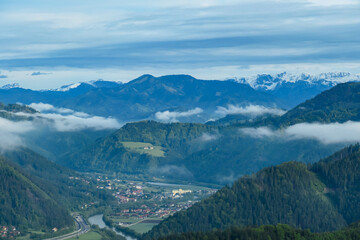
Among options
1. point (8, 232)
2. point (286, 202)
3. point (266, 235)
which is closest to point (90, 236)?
point (8, 232)

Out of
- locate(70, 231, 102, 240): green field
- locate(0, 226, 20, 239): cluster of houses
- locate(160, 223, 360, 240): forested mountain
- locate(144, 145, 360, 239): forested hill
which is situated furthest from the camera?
locate(70, 231, 102, 240): green field

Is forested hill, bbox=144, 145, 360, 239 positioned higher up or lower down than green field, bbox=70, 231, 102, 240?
higher up

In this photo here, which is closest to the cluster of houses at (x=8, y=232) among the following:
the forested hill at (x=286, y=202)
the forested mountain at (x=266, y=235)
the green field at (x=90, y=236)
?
the green field at (x=90, y=236)

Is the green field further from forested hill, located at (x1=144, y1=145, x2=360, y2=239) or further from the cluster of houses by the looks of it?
forested hill, located at (x1=144, y1=145, x2=360, y2=239)

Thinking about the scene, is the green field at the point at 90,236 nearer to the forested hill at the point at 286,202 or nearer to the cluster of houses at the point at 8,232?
the cluster of houses at the point at 8,232

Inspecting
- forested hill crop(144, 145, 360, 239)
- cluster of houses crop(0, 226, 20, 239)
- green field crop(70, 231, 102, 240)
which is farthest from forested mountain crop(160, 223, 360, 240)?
cluster of houses crop(0, 226, 20, 239)

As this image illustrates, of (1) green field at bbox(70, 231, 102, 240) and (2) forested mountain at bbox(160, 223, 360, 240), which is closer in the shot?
(2) forested mountain at bbox(160, 223, 360, 240)

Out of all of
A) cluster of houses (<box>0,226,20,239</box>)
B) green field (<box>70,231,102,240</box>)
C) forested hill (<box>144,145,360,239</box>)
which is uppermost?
forested hill (<box>144,145,360,239</box>)
